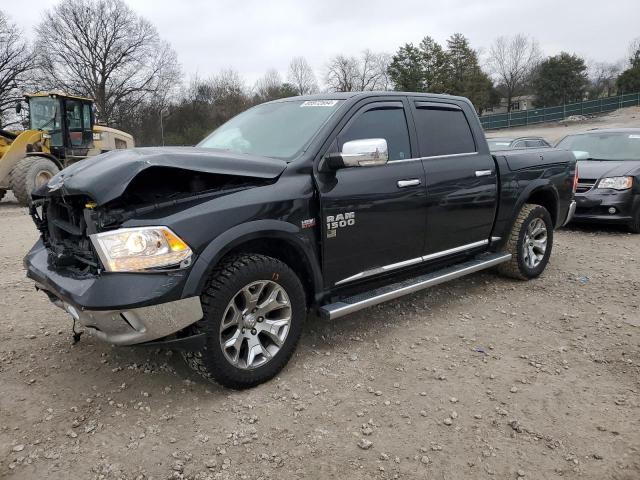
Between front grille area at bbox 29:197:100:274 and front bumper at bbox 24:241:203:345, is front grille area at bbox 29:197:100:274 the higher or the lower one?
the higher one

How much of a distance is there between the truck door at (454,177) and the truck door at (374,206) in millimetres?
154

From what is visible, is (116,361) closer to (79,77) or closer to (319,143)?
(319,143)

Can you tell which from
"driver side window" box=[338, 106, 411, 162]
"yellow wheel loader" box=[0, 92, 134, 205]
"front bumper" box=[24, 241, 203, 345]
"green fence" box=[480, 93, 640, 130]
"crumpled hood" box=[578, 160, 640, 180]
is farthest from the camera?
"green fence" box=[480, 93, 640, 130]

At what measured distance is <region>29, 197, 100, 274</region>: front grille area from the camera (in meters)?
2.96

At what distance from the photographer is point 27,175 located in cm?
1220

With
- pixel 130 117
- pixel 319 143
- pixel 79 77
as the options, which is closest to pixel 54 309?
pixel 319 143

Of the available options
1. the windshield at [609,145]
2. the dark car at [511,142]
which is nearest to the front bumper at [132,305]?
the windshield at [609,145]

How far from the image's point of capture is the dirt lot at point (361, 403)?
8.34 ft

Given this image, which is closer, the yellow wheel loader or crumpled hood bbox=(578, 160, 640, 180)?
crumpled hood bbox=(578, 160, 640, 180)

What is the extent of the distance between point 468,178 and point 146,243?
9.68 ft

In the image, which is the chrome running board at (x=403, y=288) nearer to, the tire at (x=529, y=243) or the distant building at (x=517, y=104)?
the tire at (x=529, y=243)

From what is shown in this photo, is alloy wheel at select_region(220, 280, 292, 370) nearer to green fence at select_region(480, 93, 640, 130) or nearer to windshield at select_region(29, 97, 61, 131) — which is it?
windshield at select_region(29, 97, 61, 131)

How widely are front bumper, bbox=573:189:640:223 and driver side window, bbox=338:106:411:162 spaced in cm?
513

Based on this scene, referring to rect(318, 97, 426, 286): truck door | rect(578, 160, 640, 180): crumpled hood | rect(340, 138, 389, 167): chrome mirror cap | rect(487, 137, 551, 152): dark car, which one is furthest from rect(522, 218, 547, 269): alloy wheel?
rect(487, 137, 551, 152): dark car
